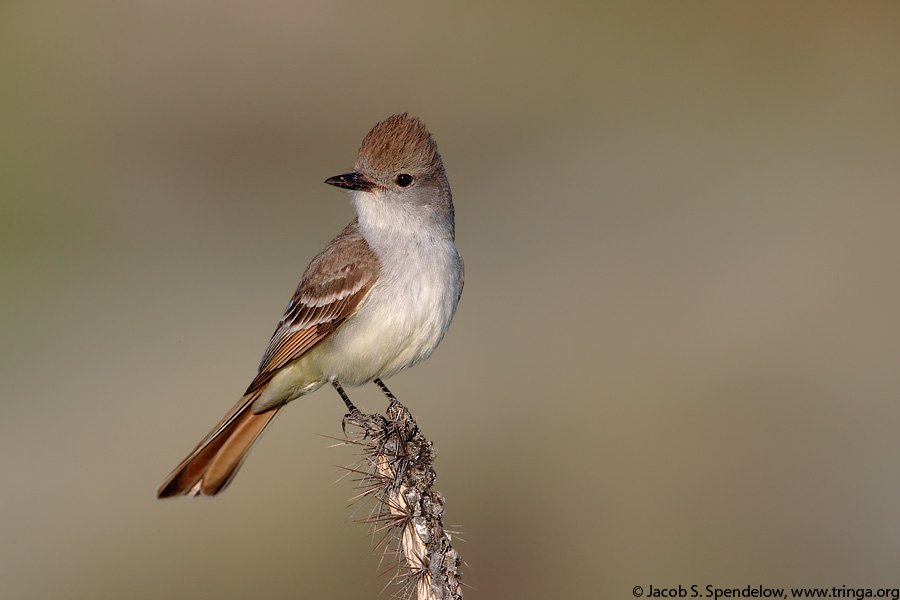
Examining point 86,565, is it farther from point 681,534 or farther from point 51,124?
point 51,124

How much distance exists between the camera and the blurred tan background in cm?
755

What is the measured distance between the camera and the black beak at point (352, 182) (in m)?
5.00

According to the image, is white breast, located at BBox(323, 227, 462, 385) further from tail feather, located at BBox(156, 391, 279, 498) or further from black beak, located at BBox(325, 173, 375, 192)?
tail feather, located at BBox(156, 391, 279, 498)

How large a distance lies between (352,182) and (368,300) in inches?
27.0

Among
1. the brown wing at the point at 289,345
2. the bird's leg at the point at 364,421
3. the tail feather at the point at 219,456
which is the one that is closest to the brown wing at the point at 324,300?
the brown wing at the point at 289,345

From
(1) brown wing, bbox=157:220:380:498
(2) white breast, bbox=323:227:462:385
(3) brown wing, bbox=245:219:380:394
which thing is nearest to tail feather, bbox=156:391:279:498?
(1) brown wing, bbox=157:220:380:498

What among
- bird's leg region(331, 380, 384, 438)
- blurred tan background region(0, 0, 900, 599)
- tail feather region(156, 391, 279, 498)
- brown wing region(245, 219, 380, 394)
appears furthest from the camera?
blurred tan background region(0, 0, 900, 599)

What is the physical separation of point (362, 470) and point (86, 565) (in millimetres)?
4745

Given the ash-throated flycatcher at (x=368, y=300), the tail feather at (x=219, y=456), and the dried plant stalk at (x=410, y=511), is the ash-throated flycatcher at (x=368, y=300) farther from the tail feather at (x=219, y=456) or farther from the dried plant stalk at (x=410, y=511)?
the dried plant stalk at (x=410, y=511)

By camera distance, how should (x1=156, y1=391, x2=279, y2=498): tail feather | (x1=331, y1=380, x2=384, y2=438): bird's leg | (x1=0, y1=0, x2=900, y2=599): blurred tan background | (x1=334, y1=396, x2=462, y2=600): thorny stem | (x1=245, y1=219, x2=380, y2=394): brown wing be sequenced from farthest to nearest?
1. (x1=0, y1=0, x2=900, y2=599): blurred tan background
2. (x1=245, y1=219, x2=380, y2=394): brown wing
3. (x1=156, y1=391, x2=279, y2=498): tail feather
4. (x1=331, y1=380, x2=384, y2=438): bird's leg
5. (x1=334, y1=396, x2=462, y2=600): thorny stem

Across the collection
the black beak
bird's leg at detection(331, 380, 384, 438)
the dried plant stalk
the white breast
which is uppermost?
the black beak

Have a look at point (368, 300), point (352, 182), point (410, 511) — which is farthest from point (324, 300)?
point (410, 511)

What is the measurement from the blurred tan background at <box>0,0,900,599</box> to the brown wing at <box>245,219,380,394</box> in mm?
1781

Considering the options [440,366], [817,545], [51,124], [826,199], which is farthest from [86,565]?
[826,199]
